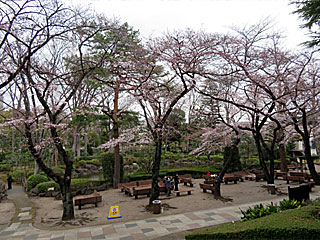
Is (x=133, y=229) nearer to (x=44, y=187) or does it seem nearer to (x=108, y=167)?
(x=44, y=187)

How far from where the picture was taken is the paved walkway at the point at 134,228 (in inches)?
292

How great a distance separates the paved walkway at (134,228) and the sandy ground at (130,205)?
1.86ft

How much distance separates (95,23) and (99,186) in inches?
472

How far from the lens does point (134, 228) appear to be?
318 inches

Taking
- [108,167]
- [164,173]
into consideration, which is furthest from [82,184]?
[164,173]

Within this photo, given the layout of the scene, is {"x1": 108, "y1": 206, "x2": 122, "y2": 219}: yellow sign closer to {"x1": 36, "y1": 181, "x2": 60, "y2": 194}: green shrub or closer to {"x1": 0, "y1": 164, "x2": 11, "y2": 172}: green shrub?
{"x1": 36, "y1": 181, "x2": 60, "y2": 194}: green shrub

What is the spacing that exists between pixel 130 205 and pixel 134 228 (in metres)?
3.84

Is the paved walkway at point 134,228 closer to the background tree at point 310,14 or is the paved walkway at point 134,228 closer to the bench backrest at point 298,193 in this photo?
the bench backrest at point 298,193

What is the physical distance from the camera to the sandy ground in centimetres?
927

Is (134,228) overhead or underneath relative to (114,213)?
underneath

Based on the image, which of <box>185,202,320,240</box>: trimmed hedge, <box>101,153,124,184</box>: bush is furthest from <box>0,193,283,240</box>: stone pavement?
<box>101,153,124,184</box>: bush

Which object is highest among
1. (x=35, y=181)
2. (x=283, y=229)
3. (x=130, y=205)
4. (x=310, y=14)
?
(x=310, y=14)

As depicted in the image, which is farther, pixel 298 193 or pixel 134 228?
pixel 298 193

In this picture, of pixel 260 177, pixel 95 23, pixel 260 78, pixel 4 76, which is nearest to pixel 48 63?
pixel 4 76
